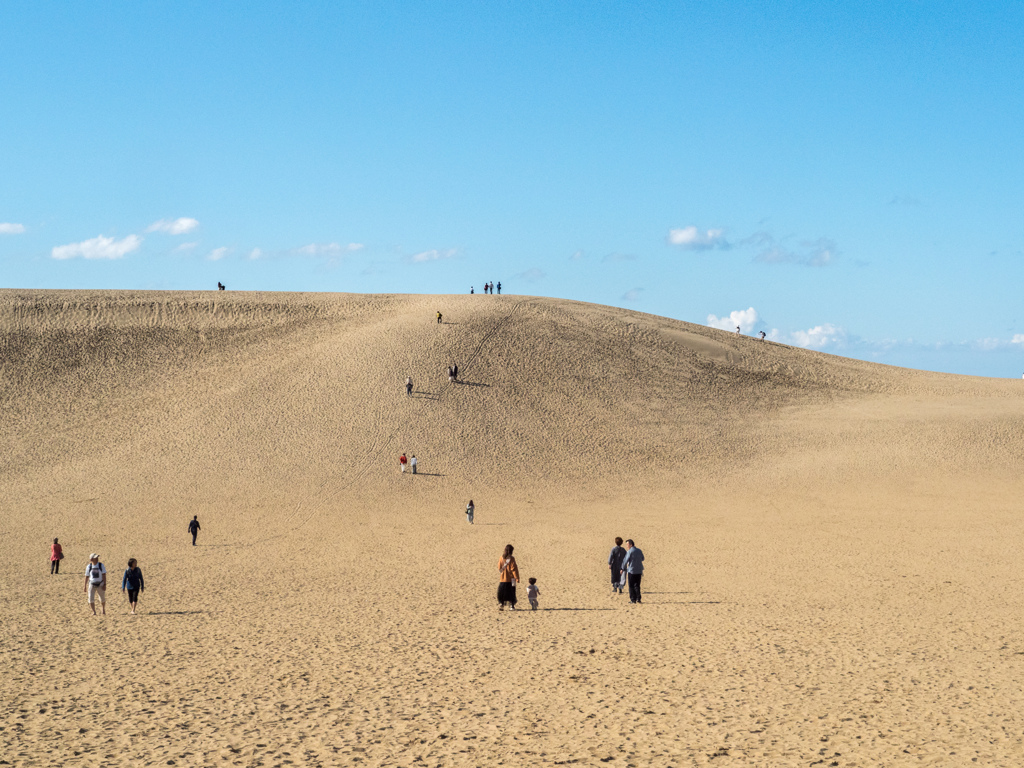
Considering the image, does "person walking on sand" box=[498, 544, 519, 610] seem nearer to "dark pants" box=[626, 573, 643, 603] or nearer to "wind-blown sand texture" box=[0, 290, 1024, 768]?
"wind-blown sand texture" box=[0, 290, 1024, 768]

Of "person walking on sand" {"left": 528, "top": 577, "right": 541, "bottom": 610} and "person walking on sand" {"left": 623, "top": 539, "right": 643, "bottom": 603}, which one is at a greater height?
"person walking on sand" {"left": 623, "top": 539, "right": 643, "bottom": 603}

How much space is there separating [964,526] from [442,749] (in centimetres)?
2523

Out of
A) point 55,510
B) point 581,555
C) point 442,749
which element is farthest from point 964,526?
point 55,510

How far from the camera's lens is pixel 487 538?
1088 inches

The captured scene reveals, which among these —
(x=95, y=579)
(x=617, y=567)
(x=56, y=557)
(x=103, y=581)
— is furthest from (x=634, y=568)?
(x=56, y=557)

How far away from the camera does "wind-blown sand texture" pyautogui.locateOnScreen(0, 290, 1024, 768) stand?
1051 cm

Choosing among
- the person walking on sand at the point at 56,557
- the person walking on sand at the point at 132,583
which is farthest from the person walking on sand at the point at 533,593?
the person walking on sand at the point at 56,557

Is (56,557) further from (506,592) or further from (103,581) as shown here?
(506,592)

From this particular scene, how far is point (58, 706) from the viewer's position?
36.7 feet

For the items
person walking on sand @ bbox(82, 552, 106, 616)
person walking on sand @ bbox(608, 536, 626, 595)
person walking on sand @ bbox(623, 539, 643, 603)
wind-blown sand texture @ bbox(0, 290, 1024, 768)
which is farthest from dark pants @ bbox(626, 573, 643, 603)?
person walking on sand @ bbox(82, 552, 106, 616)

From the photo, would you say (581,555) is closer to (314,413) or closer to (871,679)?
(871,679)

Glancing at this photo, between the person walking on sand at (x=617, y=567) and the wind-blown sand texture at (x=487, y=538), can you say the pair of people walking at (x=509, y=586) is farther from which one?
the person walking on sand at (x=617, y=567)

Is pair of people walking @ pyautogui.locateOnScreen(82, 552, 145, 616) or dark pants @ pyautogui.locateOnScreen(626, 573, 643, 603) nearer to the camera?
pair of people walking @ pyautogui.locateOnScreen(82, 552, 145, 616)

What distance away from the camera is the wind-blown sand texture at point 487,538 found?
10.5 m
